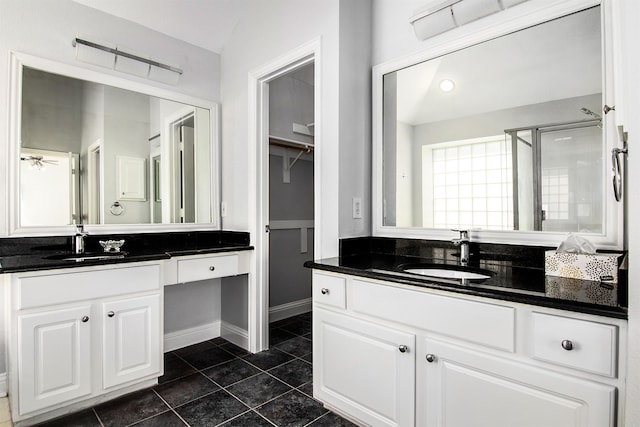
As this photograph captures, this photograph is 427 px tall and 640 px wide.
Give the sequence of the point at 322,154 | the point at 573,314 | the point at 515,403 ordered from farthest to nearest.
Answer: the point at 322,154 → the point at 515,403 → the point at 573,314

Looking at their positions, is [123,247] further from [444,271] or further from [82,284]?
[444,271]

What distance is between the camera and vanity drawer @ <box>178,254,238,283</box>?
239 centimetres

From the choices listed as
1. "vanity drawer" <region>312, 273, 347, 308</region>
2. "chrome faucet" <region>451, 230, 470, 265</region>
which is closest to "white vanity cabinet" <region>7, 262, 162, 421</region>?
"vanity drawer" <region>312, 273, 347, 308</region>

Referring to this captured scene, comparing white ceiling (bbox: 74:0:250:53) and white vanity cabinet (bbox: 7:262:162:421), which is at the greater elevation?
white ceiling (bbox: 74:0:250:53)

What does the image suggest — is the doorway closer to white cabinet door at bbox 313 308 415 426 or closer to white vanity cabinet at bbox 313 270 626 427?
white cabinet door at bbox 313 308 415 426

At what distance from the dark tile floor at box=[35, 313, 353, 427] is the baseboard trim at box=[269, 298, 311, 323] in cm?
73

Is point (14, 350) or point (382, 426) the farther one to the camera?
point (14, 350)

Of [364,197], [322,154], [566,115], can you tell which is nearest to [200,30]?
[322,154]

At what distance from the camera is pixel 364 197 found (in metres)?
2.26

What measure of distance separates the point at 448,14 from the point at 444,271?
132 centimetres

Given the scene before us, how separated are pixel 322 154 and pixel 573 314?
4.89 feet

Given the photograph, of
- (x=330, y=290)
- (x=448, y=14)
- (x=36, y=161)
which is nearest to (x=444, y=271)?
(x=330, y=290)

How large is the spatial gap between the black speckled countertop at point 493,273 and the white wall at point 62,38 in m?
1.72

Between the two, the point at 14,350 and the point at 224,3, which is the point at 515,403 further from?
the point at 224,3
